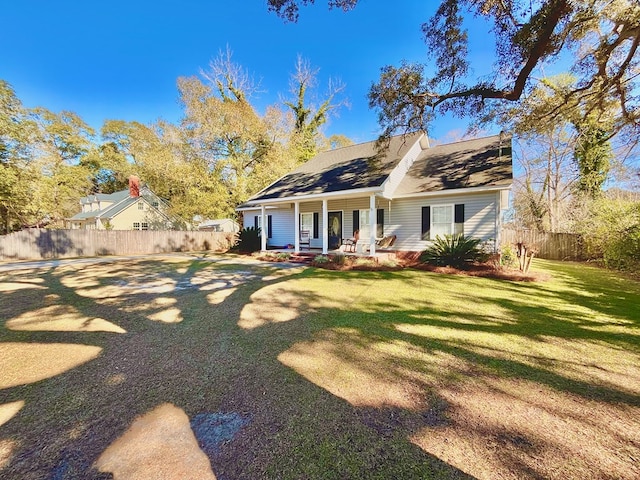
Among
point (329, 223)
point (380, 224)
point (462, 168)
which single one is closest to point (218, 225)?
point (329, 223)

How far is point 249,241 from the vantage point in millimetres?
16375

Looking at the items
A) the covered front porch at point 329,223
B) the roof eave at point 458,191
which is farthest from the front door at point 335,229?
the roof eave at point 458,191

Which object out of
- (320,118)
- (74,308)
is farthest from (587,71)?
(320,118)

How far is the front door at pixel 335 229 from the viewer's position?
48.2 feet

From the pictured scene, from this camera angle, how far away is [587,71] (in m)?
8.36

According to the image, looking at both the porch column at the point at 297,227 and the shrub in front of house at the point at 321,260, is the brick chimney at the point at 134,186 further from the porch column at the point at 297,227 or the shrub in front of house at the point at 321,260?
the shrub in front of house at the point at 321,260

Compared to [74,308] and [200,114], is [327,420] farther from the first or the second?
[200,114]

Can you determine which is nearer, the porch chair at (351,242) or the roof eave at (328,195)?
the roof eave at (328,195)

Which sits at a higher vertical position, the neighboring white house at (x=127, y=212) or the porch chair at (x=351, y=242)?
the neighboring white house at (x=127, y=212)

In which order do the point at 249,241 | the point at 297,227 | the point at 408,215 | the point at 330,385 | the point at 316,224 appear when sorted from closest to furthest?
the point at 330,385 → the point at 408,215 → the point at 297,227 → the point at 316,224 → the point at 249,241

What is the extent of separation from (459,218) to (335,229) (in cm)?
602

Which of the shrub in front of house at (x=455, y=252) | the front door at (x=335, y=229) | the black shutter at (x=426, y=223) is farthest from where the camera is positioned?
the front door at (x=335, y=229)

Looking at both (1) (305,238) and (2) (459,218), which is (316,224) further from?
(2) (459,218)

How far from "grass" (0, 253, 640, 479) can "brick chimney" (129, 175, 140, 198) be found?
77.0 ft
